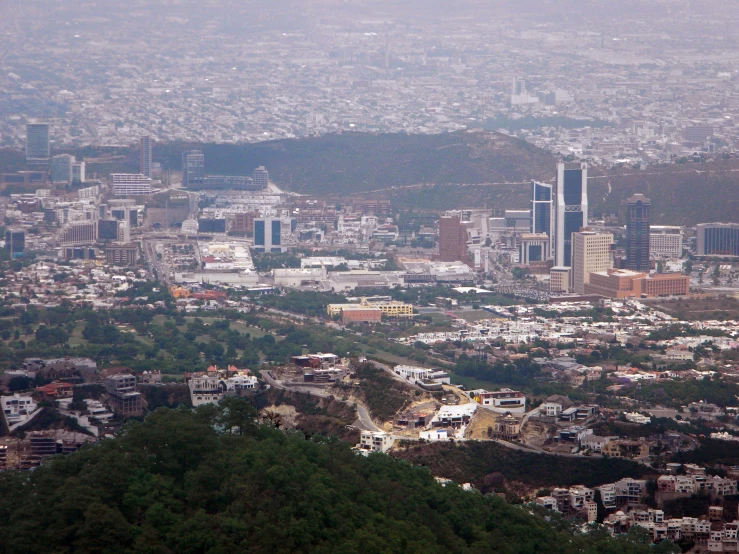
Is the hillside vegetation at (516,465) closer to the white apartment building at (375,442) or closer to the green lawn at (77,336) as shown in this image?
the white apartment building at (375,442)

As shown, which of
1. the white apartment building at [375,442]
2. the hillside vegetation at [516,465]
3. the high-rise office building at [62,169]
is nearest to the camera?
the hillside vegetation at [516,465]

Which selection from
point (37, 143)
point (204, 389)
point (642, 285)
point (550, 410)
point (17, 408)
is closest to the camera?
point (550, 410)

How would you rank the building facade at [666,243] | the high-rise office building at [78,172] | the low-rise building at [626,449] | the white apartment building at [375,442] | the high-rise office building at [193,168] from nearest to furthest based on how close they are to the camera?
the white apartment building at [375,442], the low-rise building at [626,449], the building facade at [666,243], the high-rise office building at [78,172], the high-rise office building at [193,168]

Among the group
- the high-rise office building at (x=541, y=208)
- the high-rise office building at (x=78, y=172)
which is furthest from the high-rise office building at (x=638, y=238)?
the high-rise office building at (x=78, y=172)

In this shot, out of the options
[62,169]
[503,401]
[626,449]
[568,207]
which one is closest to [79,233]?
[62,169]

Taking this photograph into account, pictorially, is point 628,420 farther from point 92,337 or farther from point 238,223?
point 238,223

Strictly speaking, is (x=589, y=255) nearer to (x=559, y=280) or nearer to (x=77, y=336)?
(x=559, y=280)
